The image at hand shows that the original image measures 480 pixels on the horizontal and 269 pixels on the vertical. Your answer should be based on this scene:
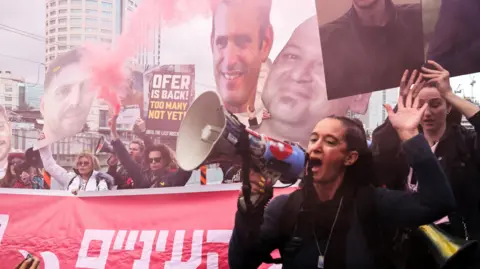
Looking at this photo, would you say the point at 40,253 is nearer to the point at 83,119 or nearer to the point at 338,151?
the point at 83,119

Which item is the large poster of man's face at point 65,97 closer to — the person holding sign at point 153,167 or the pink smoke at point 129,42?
the pink smoke at point 129,42

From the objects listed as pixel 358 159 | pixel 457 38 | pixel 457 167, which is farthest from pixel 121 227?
pixel 457 38

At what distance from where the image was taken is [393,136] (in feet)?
5.88

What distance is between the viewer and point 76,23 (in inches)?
98.7

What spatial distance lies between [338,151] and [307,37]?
0.62m

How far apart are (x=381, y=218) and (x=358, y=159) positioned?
21 centimetres

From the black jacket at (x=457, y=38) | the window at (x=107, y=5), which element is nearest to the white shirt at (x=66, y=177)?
the window at (x=107, y=5)

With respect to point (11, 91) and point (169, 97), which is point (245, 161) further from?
point (11, 91)

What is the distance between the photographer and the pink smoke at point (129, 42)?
2.24m

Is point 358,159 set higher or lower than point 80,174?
higher

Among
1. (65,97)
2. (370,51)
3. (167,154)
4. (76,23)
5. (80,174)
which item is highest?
(76,23)

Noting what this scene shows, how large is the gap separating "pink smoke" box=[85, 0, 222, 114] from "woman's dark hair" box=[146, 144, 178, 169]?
28cm

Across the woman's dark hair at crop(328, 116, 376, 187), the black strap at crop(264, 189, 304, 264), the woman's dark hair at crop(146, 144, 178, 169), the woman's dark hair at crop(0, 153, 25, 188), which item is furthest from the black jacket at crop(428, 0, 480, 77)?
the woman's dark hair at crop(0, 153, 25, 188)

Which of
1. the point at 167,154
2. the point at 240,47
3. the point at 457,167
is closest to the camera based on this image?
the point at 457,167
